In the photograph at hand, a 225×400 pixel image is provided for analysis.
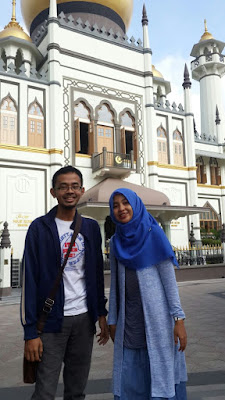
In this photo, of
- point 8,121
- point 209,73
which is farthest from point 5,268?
point 209,73

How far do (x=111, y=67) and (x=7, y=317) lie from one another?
1298 centimetres

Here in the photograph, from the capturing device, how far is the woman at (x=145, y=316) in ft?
A: 6.72

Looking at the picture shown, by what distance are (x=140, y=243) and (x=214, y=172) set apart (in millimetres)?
19768

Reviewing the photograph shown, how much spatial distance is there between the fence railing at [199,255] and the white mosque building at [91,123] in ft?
6.24

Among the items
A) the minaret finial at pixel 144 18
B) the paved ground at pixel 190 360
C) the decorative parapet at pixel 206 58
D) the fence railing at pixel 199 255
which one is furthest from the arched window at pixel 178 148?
the paved ground at pixel 190 360

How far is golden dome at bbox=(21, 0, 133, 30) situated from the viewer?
18.0 meters

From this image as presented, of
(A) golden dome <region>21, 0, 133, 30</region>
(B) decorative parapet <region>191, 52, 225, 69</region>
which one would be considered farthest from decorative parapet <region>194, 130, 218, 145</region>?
(A) golden dome <region>21, 0, 133, 30</region>

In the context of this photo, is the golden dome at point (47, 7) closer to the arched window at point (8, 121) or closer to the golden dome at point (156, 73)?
the golden dome at point (156, 73)

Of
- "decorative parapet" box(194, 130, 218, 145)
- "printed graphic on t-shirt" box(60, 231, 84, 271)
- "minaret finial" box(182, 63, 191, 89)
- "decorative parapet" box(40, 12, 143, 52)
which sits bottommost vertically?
"printed graphic on t-shirt" box(60, 231, 84, 271)

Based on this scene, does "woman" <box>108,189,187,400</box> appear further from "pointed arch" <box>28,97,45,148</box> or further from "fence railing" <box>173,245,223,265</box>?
"pointed arch" <box>28,97,45,148</box>

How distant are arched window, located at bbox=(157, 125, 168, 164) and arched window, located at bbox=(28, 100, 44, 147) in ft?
20.1

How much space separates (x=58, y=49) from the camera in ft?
48.5

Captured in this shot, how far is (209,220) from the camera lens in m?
19.9

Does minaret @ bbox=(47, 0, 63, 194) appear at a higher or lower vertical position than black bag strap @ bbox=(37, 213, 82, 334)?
higher
